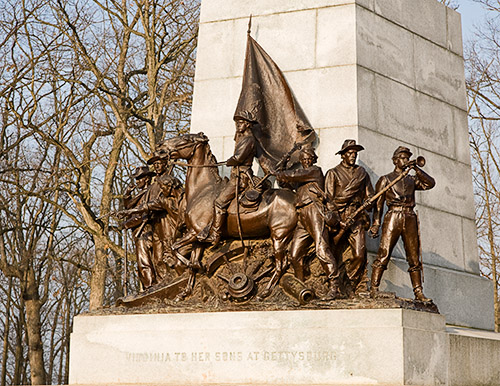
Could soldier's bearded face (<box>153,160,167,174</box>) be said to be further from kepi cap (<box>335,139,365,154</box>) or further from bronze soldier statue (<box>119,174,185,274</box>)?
kepi cap (<box>335,139,365,154</box>)

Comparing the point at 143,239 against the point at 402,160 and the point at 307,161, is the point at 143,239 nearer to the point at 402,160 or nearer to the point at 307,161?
the point at 307,161

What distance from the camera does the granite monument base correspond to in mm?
12430

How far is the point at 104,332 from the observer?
14281 mm

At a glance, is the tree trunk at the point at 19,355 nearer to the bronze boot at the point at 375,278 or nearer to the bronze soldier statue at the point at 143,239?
the bronze soldier statue at the point at 143,239

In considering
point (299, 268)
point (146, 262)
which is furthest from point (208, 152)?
point (299, 268)

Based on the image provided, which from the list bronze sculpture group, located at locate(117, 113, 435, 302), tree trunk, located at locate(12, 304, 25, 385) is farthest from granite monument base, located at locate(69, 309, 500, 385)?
tree trunk, located at locate(12, 304, 25, 385)

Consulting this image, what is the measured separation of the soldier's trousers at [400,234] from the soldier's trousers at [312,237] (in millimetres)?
714

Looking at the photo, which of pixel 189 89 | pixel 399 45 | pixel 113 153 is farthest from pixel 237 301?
pixel 189 89

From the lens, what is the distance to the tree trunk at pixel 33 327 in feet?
103

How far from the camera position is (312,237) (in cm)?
1353

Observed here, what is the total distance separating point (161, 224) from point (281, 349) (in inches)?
123

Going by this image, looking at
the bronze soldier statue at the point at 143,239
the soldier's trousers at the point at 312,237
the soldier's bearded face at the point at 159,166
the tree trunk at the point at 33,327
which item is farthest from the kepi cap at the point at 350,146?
the tree trunk at the point at 33,327

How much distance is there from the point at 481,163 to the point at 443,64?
1457 cm

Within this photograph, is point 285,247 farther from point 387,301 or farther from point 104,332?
point 104,332
